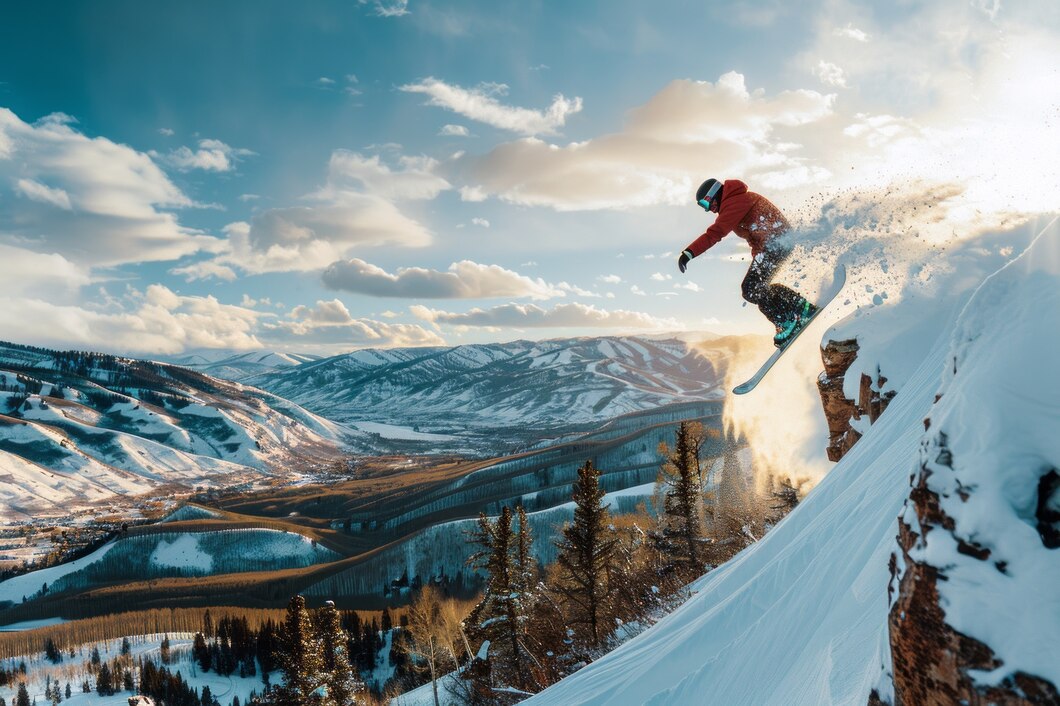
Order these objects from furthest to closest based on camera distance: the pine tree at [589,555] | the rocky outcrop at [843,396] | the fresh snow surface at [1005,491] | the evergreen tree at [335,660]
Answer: the evergreen tree at [335,660] < the pine tree at [589,555] < the rocky outcrop at [843,396] < the fresh snow surface at [1005,491]

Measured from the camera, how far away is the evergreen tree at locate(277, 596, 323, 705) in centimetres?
2394

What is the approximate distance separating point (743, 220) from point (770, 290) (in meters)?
2.02

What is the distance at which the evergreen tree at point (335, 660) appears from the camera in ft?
85.8

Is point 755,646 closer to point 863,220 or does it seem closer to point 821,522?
point 821,522

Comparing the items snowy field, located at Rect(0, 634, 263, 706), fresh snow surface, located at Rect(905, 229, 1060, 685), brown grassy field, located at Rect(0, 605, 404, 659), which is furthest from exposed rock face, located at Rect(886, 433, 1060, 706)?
brown grassy field, located at Rect(0, 605, 404, 659)

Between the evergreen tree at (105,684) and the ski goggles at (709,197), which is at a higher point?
the ski goggles at (709,197)

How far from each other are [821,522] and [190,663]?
454 ft

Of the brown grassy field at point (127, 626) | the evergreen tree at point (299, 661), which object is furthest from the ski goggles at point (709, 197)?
the brown grassy field at point (127, 626)

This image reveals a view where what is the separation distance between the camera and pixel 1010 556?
108 inches

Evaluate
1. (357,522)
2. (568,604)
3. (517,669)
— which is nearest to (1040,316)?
(517,669)

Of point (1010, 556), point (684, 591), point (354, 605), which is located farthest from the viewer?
point (354, 605)

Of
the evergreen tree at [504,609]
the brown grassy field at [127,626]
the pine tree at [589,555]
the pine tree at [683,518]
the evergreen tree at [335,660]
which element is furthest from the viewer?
the brown grassy field at [127,626]

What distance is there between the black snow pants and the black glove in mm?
2177

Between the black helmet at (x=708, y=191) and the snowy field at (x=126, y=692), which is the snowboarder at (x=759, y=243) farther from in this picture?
the snowy field at (x=126, y=692)
